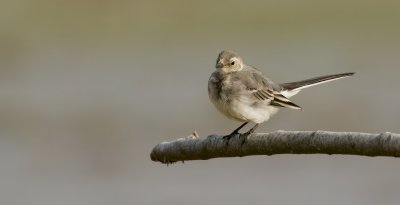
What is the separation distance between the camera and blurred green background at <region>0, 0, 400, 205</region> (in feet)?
45.5

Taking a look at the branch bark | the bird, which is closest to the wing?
the bird

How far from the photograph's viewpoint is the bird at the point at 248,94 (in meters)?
7.49

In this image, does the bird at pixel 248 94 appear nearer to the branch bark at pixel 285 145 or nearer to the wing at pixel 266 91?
the wing at pixel 266 91

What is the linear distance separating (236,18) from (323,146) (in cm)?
1768

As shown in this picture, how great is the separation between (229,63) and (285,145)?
3054 mm

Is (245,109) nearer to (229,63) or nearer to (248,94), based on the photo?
(248,94)

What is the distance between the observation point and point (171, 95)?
1791 centimetres

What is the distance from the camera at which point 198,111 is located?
55.1 ft

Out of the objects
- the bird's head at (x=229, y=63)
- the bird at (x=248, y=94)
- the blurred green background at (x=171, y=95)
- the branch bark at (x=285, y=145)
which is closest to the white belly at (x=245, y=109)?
the bird at (x=248, y=94)

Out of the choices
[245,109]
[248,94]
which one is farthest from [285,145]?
[248,94]

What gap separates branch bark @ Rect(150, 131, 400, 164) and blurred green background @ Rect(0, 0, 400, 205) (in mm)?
7106

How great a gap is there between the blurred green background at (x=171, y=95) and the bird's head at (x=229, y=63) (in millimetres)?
4851

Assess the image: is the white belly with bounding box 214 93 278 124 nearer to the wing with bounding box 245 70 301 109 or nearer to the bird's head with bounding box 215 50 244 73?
the wing with bounding box 245 70 301 109

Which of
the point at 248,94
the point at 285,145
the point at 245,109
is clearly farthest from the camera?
the point at 248,94
